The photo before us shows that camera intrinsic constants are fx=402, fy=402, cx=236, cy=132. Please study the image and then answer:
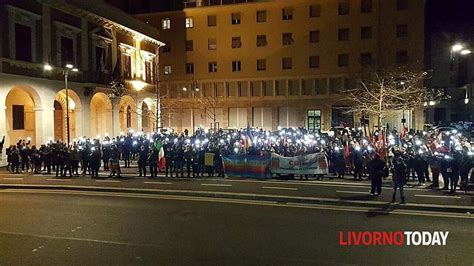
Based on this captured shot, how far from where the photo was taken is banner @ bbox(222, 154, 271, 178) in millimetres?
19406

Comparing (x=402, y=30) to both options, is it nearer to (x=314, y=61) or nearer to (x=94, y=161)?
(x=314, y=61)

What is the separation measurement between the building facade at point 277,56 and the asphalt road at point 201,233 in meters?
39.3

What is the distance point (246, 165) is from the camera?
19.7 m

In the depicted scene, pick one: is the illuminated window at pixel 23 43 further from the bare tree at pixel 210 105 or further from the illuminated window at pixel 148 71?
the bare tree at pixel 210 105

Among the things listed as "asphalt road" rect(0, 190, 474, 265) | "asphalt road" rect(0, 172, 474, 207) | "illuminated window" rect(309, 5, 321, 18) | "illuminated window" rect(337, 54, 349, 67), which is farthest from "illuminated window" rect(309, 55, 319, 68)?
"asphalt road" rect(0, 190, 474, 265)

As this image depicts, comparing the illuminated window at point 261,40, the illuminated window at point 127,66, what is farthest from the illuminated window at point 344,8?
the illuminated window at point 127,66

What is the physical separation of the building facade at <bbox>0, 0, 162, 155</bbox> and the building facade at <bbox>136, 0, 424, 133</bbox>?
39.3 ft

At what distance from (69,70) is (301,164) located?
21813mm

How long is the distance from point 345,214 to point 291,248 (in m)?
3.95

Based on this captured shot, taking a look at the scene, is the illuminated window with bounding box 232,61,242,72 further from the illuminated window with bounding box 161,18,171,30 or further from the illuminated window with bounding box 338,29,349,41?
the illuminated window with bounding box 338,29,349,41

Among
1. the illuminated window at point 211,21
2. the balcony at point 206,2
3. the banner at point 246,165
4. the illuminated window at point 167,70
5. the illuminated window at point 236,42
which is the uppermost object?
the balcony at point 206,2

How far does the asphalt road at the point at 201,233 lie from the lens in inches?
317

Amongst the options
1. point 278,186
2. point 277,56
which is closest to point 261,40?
point 277,56

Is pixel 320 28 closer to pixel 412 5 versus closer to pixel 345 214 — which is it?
pixel 412 5
